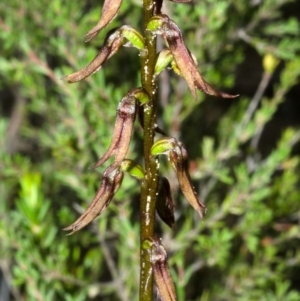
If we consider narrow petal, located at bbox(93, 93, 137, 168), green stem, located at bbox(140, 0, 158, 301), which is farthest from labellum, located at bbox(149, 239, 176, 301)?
narrow petal, located at bbox(93, 93, 137, 168)

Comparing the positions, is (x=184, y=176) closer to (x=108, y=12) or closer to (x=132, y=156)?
(x=108, y=12)

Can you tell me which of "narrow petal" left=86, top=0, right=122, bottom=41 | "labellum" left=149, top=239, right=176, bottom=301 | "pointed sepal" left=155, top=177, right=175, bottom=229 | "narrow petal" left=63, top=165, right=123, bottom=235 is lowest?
"labellum" left=149, top=239, right=176, bottom=301

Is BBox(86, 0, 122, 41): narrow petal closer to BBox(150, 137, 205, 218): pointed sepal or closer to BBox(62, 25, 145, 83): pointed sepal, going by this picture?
BBox(62, 25, 145, 83): pointed sepal

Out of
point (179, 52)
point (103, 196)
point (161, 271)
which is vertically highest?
point (179, 52)

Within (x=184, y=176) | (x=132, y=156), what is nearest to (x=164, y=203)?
(x=184, y=176)

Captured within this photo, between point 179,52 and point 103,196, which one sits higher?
point 179,52

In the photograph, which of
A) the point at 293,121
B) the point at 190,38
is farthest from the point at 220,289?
the point at 293,121
